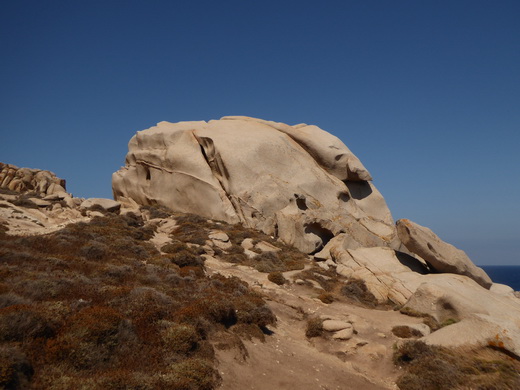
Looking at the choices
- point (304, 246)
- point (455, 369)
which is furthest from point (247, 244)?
point (455, 369)

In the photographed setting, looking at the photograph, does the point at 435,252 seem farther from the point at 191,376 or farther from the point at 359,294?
the point at 191,376

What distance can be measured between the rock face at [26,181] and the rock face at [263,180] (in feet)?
32.1

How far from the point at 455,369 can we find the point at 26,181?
5312 cm

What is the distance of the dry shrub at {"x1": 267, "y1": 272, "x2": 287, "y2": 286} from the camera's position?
66.7 ft

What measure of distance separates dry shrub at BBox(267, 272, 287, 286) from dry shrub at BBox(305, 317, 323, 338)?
215 inches

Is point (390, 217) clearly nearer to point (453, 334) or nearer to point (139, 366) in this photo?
point (453, 334)

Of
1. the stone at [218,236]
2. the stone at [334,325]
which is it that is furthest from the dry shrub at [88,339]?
the stone at [218,236]

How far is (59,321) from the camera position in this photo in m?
8.45

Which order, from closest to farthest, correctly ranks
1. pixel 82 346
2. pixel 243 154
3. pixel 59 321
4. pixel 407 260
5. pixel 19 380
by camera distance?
1. pixel 19 380
2. pixel 82 346
3. pixel 59 321
4. pixel 407 260
5. pixel 243 154

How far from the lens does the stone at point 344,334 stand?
1434cm

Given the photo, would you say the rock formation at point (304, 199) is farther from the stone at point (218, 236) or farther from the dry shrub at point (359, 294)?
the stone at point (218, 236)

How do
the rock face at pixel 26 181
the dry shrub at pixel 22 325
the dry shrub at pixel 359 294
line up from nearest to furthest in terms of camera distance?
1. the dry shrub at pixel 22 325
2. the dry shrub at pixel 359 294
3. the rock face at pixel 26 181

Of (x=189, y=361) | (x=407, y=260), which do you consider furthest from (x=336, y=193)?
(x=189, y=361)

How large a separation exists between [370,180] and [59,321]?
40.0 m
